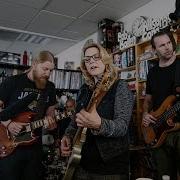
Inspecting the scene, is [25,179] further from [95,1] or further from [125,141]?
[95,1]

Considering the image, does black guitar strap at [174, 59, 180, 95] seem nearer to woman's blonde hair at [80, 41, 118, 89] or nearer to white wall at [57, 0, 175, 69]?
woman's blonde hair at [80, 41, 118, 89]

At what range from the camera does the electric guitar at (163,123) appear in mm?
1886

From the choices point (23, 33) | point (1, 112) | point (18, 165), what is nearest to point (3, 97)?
point (1, 112)

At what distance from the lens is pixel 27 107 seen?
2020mm

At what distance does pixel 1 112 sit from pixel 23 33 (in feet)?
11.0

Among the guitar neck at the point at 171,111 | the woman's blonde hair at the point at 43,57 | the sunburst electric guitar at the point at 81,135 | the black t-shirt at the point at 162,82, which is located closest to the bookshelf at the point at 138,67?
the black t-shirt at the point at 162,82

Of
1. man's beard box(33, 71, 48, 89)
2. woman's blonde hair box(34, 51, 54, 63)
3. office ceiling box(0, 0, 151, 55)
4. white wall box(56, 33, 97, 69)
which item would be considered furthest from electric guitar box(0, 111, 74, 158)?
white wall box(56, 33, 97, 69)

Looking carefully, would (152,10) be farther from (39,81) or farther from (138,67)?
(39,81)

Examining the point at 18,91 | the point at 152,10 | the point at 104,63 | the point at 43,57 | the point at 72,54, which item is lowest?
the point at 18,91

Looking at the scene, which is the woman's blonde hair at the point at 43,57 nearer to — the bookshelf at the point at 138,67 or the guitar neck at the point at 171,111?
the guitar neck at the point at 171,111

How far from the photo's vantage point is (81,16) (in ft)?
13.1

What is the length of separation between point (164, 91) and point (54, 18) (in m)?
2.69

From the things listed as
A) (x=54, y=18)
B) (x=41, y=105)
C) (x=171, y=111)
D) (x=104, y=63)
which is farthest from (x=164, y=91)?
(x=54, y=18)

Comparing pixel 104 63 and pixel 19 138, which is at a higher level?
pixel 104 63
